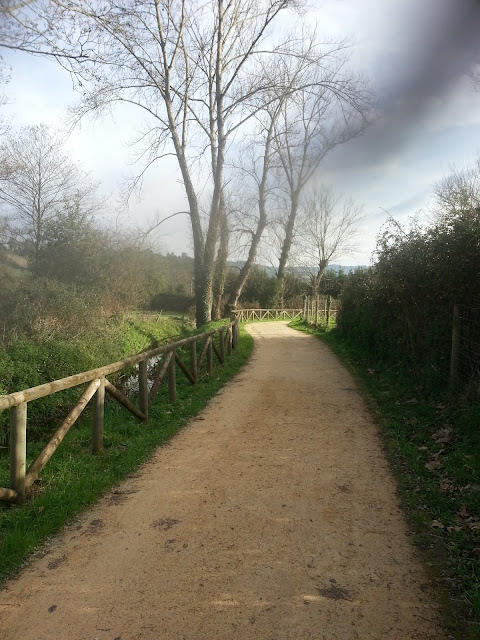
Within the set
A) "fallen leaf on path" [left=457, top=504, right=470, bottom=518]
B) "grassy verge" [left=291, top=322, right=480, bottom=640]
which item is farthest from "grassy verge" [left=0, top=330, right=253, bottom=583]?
"fallen leaf on path" [left=457, top=504, right=470, bottom=518]

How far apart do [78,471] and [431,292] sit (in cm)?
594

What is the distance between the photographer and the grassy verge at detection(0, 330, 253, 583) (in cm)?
317

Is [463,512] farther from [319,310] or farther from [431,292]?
[319,310]

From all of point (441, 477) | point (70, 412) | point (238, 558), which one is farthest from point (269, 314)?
point (238, 558)

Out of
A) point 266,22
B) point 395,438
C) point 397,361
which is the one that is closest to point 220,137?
point 266,22

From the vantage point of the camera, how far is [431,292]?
739 centimetres

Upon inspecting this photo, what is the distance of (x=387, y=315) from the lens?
391 inches

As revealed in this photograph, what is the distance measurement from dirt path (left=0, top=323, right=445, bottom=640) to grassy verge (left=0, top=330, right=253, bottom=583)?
0.54 feet

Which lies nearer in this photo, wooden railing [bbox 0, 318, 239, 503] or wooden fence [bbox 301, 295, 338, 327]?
wooden railing [bbox 0, 318, 239, 503]

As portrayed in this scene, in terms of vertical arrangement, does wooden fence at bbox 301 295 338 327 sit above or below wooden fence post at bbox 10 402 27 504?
above

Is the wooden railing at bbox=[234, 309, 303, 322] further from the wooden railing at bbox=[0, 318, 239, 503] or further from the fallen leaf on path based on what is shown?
the fallen leaf on path

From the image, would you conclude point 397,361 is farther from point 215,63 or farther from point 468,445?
point 215,63

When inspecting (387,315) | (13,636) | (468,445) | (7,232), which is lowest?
(13,636)

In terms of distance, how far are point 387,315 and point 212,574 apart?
8133mm
